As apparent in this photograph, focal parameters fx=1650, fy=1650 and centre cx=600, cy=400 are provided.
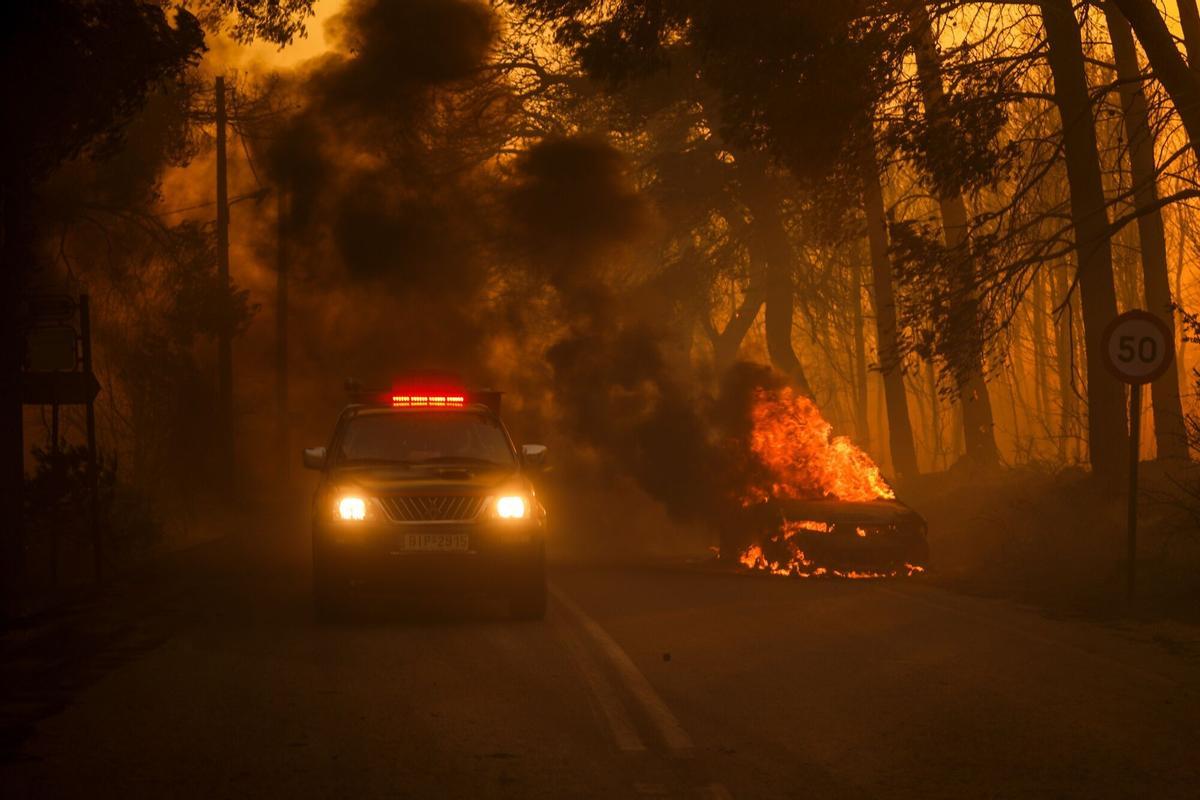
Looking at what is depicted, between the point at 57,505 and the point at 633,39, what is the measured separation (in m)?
9.15

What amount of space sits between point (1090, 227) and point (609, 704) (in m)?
15.0

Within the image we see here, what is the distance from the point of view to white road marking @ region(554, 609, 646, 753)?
855 centimetres

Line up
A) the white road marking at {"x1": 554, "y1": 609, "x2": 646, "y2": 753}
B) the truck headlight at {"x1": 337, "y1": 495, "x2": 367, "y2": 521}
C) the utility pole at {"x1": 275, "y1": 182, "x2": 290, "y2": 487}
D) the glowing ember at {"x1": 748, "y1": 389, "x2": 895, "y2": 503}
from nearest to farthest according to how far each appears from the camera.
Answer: the white road marking at {"x1": 554, "y1": 609, "x2": 646, "y2": 753}, the truck headlight at {"x1": 337, "y1": 495, "x2": 367, "y2": 521}, the glowing ember at {"x1": 748, "y1": 389, "x2": 895, "y2": 503}, the utility pole at {"x1": 275, "y1": 182, "x2": 290, "y2": 487}

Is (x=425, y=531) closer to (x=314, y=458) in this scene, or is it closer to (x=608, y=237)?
(x=314, y=458)

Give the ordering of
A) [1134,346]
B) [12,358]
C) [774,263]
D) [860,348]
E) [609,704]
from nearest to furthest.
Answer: [609,704] → [1134,346] → [12,358] → [774,263] → [860,348]

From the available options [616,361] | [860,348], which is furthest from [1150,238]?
[860,348]

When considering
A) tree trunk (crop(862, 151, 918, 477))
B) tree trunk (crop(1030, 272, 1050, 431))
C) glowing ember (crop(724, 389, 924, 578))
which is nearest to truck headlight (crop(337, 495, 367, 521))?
glowing ember (crop(724, 389, 924, 578))

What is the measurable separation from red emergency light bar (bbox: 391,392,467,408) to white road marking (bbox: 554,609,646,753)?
3209 millimetres

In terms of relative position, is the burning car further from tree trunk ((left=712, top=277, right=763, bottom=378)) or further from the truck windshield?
tree trunk ((left=712, top=277, right=763, bottom=378))

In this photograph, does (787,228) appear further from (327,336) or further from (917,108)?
(917,108)

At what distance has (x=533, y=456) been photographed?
14883 millimetres

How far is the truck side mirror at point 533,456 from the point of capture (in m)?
14.9

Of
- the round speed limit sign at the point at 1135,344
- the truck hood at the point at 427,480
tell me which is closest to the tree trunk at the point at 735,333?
the round speed limit sign at the point at 1135,344

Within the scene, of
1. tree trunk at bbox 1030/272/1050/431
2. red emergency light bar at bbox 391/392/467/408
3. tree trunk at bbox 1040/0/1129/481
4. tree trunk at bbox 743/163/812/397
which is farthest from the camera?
tree trunk at bbox 1030/272/1050/431
